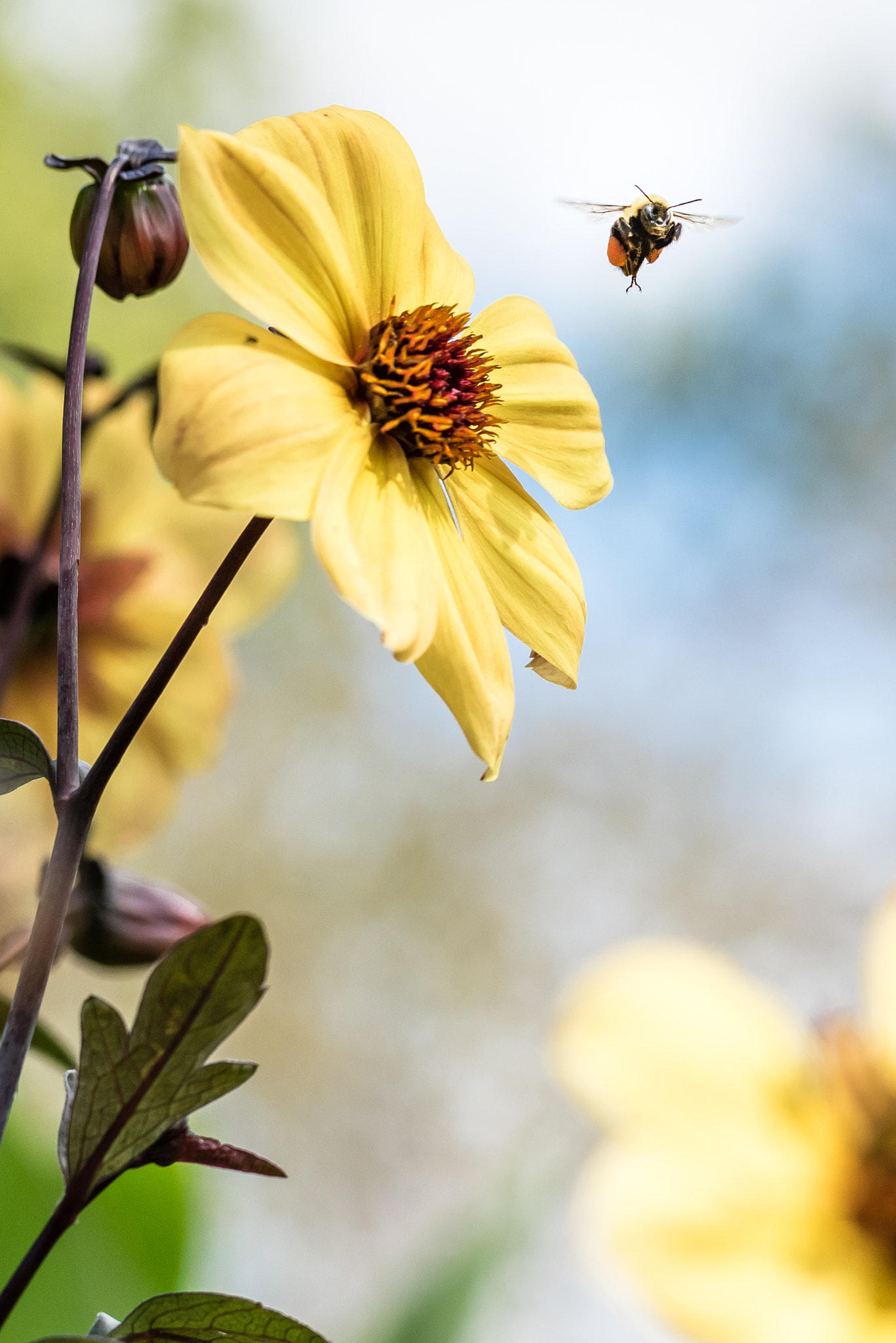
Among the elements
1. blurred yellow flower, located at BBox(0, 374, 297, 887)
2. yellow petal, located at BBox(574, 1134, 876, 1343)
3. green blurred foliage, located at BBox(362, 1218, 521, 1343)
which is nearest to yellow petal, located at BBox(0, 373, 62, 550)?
blurred yellow flower, located at BBox(0, 374, 297, 887)

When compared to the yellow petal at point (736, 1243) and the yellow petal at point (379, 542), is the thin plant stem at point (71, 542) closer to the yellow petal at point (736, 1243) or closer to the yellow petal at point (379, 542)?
the yellow petal at point (379, 542)

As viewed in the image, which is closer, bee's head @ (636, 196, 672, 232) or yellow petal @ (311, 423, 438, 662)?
yellow petal @ (311, 423, 438, 662)

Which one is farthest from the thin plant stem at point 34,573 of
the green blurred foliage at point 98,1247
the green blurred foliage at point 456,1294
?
the green blurred foliage at point 456,1294

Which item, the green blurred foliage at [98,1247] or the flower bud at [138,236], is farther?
the green blurred foliage at [98,1247]

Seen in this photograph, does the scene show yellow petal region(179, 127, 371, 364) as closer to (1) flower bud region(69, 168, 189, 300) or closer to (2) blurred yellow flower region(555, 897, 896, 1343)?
(1) flower bud region(69, 168, 189, 300)

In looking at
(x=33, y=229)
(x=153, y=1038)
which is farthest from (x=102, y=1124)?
(x=33, y=229)

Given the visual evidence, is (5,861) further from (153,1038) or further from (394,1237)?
(394,1237)
